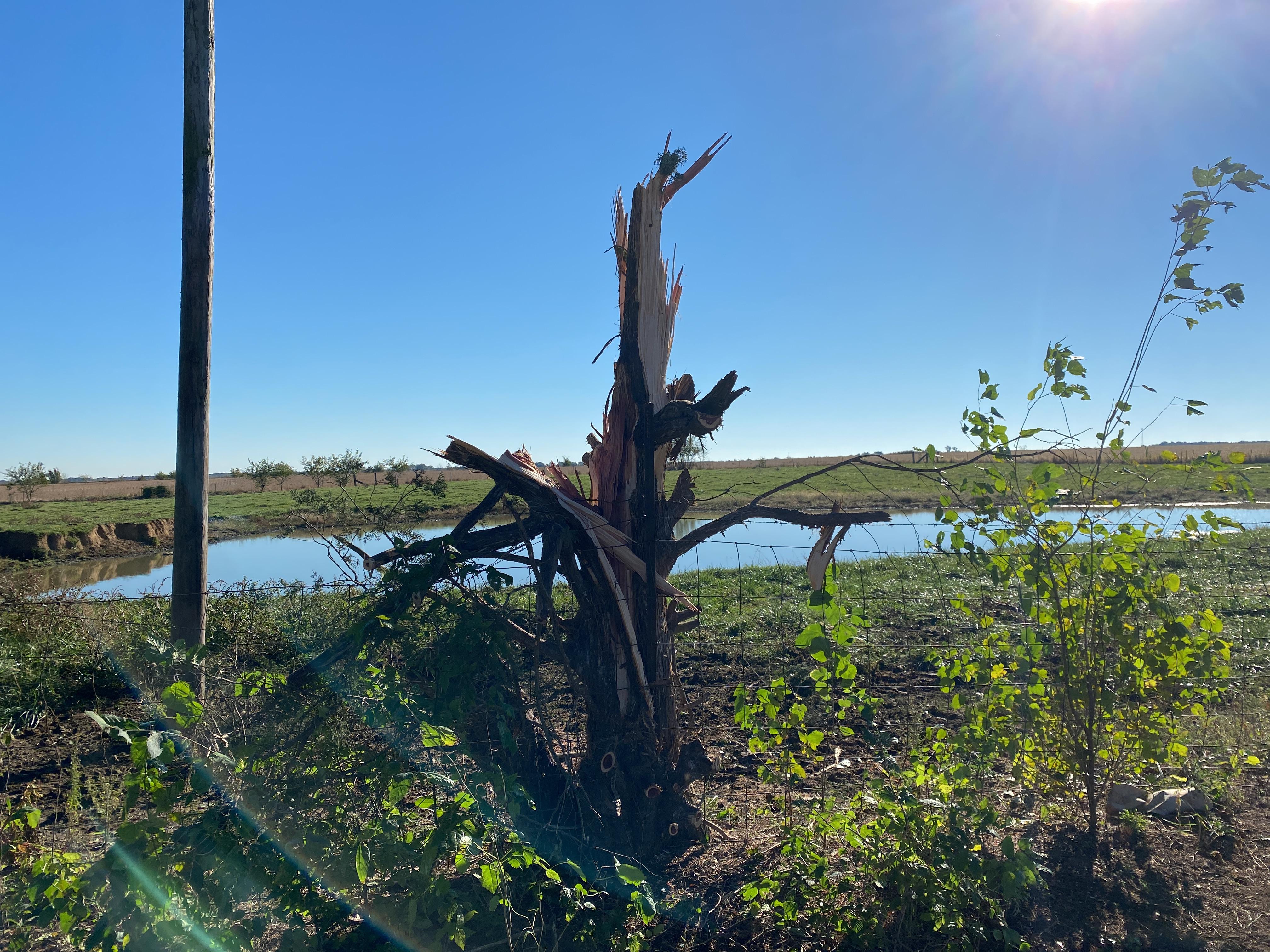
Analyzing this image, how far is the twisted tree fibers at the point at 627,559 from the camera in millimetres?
3275

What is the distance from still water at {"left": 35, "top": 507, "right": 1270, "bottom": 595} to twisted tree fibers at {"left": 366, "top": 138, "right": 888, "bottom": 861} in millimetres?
345

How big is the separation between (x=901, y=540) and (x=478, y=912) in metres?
17.6

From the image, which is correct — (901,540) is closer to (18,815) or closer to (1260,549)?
(1260,549)

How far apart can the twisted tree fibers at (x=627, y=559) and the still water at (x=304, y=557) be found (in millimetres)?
345

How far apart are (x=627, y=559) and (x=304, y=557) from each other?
18018 mm

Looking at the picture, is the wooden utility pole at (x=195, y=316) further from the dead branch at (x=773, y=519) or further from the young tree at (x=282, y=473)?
the young tree at (x=282, y=473)

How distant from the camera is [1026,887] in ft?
9.61

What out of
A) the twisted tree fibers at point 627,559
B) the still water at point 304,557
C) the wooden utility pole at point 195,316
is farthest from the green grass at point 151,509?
the twisted tree fibers at point 627,559

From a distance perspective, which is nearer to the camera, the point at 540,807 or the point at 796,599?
the point at 540,807

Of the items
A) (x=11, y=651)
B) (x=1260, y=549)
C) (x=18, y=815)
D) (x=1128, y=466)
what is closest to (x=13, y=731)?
(x=11, y=651)

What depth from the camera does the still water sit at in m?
5.93

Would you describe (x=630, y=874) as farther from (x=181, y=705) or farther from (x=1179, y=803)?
(x=1179, y=803)

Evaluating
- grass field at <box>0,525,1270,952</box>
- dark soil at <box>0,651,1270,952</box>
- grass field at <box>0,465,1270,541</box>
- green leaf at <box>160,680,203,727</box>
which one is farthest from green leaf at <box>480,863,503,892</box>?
grass field at <box>0,465,1270,541</box>

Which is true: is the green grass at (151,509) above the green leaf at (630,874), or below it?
above
